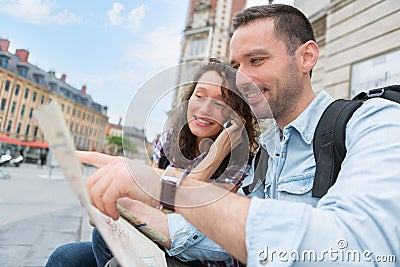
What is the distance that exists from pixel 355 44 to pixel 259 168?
11.7 feet

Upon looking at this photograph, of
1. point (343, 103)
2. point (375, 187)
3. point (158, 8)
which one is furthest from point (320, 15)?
point (375, 187)

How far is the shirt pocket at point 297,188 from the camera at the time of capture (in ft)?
2.29

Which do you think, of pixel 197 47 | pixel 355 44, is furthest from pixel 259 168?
pixel 197 47

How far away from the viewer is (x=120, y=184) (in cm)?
42

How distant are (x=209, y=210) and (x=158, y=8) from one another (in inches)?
40.6

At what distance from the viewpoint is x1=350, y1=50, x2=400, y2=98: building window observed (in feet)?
9.39

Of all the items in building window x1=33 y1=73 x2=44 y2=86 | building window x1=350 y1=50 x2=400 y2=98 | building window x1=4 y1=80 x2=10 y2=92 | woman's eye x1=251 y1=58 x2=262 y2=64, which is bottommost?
building window x1=4 y1=80 x2=10 y2=92

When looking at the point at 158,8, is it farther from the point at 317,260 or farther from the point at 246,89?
the point at 317,260

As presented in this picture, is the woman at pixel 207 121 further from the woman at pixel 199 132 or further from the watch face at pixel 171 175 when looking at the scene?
the watch face at pixel 171 175

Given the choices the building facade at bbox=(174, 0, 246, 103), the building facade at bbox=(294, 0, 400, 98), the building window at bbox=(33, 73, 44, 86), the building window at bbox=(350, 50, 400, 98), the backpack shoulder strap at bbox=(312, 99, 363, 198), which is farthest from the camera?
the building facade at bbox=(174, 0, 246, 103)

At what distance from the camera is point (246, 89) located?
0.68 metres

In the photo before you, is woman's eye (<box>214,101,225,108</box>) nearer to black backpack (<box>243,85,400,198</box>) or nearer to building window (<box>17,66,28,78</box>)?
black backpack (<box>243,85,400,198</box>)

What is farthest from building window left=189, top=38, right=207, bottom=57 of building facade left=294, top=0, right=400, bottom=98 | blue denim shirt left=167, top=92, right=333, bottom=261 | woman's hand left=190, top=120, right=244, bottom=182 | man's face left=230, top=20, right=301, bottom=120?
woman's hand left=190, top=120, right=244, bottom=182

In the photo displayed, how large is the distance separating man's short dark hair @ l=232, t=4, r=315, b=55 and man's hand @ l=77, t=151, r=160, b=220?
708mm
